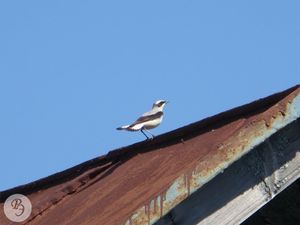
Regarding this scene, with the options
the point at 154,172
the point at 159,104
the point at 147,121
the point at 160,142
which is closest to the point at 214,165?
the point at 154,172

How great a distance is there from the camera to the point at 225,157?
10.1ft

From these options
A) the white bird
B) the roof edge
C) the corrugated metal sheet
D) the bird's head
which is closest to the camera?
the corrugated metal sheet

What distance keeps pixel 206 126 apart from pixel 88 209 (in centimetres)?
69

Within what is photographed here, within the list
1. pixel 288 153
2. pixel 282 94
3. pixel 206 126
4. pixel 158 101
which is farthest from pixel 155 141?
pixel 158 101

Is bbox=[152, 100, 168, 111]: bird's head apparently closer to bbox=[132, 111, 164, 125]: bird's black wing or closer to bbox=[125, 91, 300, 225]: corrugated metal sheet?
bbox=[132, 111, 164, 125]: bird's black wing

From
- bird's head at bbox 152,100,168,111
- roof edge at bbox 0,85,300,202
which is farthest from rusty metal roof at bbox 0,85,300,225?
bird's head at bbox 152,100,168,111

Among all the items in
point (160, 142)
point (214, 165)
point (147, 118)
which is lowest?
point (214, 165)

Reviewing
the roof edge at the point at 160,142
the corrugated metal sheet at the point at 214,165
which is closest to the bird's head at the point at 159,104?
the roof edge at the point at 160,142

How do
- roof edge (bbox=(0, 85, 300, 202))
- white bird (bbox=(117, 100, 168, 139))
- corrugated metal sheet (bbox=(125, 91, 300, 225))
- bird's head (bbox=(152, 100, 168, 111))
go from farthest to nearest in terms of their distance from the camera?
bird's head (bbox=(152, 100, 168, 111)), white bird (bbox=(117, 100, 168, 139)), roof edge (bbox=(0, 85, 300, 202)), corrugated metal sheet (bbox=(125, 91, 300, 225))

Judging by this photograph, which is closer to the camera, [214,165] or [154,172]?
[214,165]

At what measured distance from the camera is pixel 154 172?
13.1ft

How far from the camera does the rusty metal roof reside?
3.05 m

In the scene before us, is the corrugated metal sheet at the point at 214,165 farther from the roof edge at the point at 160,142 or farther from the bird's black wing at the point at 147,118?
the bird's black wing at the point at 147,118

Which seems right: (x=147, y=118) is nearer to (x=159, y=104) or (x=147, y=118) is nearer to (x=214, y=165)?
(x=159, y=104)
